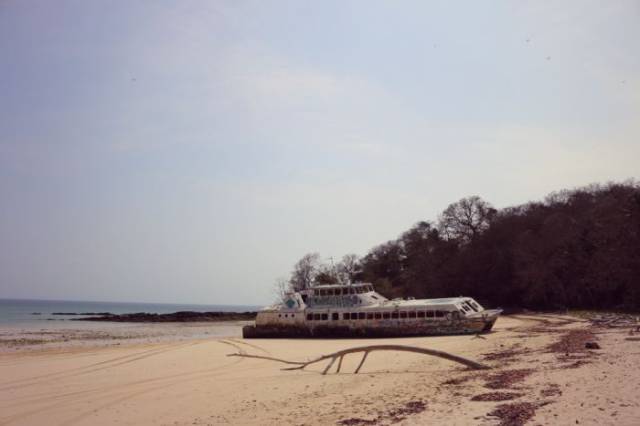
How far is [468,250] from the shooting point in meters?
62.4

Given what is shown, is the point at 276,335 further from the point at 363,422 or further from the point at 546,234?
the point at 546,234

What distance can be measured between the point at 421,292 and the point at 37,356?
48.3 m

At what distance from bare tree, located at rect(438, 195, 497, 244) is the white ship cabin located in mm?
38258

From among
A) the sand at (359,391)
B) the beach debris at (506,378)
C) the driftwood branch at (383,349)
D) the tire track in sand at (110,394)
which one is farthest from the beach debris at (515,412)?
the tire track in sand at (110,394)

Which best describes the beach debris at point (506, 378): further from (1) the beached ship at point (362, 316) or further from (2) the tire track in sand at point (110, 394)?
(1) the beached ship at point (362, 316)

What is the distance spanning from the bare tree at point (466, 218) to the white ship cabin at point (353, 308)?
38.3 m

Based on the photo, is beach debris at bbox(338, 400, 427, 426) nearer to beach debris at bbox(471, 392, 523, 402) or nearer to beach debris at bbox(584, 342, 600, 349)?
beach debris at bbox(471, 392, 523, 402)

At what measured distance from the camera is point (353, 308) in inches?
1332

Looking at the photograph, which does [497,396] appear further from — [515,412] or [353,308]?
[353,308]

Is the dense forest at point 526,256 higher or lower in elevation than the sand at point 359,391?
higher

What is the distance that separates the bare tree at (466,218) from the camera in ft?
230

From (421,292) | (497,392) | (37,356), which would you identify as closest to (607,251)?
(421,292)

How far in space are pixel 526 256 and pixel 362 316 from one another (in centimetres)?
2496

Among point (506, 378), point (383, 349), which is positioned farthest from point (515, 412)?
point (383, 349)
